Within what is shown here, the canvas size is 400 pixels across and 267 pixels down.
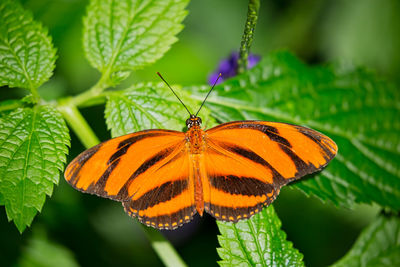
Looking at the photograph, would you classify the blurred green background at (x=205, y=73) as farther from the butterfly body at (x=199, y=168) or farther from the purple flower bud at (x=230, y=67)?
the butterfly body at (x=199, y=168)

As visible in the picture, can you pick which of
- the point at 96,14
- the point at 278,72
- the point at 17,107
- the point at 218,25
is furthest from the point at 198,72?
the point at 17,107

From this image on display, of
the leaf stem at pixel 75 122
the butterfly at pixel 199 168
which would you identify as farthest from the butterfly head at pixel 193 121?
the leaf stem at pixel 75 122

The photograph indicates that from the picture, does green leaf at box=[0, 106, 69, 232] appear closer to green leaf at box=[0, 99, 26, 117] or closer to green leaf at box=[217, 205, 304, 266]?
green leaf at box=[0, 99, 26, 117]

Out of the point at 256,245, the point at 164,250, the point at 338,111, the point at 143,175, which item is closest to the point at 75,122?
the point at 143,175

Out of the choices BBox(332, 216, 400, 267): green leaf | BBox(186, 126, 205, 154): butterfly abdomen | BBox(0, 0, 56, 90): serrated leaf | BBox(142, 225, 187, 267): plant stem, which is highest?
BBox(0, 0, 56, 90): serrated leaf

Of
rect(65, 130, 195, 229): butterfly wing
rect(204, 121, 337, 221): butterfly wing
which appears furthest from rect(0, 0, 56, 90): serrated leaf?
rect(204, 121, 337, 221): butterfly wing

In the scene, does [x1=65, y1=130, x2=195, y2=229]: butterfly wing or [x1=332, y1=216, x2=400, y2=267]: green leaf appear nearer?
[x1=65, y1=130, x2=195, y2=229]: butterfly wing
